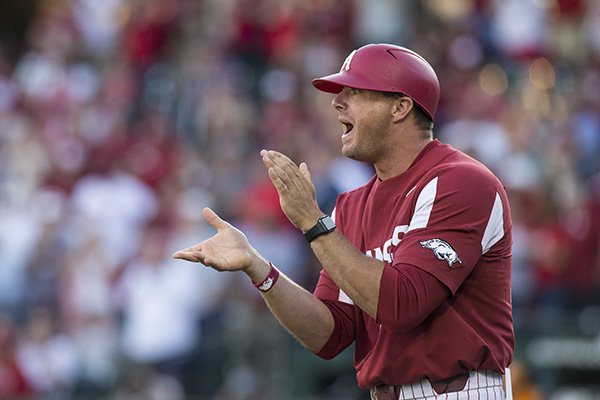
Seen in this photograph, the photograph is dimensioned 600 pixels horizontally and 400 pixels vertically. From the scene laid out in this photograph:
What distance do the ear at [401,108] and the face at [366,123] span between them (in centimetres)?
2

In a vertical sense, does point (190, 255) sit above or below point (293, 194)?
below

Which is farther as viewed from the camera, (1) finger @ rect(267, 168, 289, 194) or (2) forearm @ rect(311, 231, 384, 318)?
(1) finger @ rect(267, 168, 289, 194)

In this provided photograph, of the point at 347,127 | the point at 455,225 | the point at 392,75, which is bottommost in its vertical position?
the point at 455,225

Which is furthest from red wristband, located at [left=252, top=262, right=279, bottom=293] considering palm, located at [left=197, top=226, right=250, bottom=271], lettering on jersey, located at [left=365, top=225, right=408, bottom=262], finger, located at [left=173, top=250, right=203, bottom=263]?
lettering on jersey, located at [left=365, top=225, right=408, bottom=262]

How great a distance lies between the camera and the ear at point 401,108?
4.83 m

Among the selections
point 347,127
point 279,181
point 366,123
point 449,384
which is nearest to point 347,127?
point 347,127

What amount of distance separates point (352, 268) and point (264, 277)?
56cm

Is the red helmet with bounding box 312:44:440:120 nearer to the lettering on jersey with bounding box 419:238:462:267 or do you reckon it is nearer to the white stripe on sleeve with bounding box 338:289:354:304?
the lettering on jersey with bounding box 419:238:462:267

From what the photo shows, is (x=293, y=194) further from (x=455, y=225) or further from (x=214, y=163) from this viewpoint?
(x=214, y=163)

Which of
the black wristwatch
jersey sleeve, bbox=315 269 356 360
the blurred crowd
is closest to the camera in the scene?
the black wristwatch

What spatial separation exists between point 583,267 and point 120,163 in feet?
18.1

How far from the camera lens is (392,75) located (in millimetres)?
4809

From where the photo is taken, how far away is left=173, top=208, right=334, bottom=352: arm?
15.6 feet

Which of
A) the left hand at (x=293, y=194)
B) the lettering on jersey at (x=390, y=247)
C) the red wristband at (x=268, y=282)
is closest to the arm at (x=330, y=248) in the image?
the left hand at (x=293, y=194)
